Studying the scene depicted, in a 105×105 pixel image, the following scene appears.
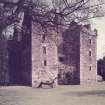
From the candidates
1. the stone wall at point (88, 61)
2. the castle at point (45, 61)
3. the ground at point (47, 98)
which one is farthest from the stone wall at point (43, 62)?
the ground at point (47, 98)

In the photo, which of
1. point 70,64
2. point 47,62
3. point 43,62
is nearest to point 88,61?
point 70,64

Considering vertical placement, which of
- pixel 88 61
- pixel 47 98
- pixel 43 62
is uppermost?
pixel 88 61

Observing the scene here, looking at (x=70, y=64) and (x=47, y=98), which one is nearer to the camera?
(x=47, y=98)

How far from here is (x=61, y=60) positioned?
184 ft

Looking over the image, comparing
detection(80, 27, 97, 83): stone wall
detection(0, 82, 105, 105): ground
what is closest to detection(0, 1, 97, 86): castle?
detection(80, 27, 97, 83): stone wall

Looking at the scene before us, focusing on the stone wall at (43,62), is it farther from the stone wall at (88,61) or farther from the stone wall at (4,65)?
the stone wall at (88,61)

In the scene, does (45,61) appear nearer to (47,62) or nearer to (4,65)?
(47,62)

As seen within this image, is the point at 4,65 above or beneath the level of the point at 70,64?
beneath

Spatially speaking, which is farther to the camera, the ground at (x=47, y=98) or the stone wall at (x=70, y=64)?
the stone wall at (x=70, y=64)

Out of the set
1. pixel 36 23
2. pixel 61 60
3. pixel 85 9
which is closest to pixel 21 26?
pixel 36 23

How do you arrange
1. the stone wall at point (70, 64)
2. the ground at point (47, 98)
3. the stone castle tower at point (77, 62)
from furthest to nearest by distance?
1. the stone castle tower at point (77, 62)
2. the stone wall at point (70, 64)
3. the ground at point (47, 98)

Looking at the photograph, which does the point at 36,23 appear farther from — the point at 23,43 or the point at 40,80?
the point at 23,43

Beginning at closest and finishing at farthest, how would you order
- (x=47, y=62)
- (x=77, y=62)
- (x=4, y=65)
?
1. (x=47, y=62)
2. (x=4, y=65)
3. (x=77, y=62)

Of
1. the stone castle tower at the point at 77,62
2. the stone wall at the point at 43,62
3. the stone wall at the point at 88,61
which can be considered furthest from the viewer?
the stone wall at the point at 88,61
